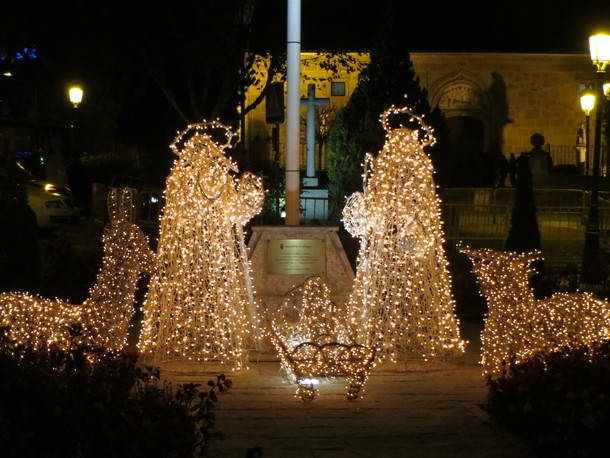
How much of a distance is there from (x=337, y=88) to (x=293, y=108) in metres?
26.9

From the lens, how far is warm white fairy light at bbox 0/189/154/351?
28.6 ft

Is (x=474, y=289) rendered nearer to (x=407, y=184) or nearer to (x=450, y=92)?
(x=407, y=184)

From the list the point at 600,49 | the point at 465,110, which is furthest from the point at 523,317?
the point at 465,110

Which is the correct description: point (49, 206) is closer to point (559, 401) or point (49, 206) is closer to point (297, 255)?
point (297, 255)

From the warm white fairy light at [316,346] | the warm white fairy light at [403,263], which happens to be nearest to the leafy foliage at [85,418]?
the warm white fairy light at [316,346]

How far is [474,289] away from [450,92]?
899 inches

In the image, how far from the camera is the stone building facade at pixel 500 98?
36.5 metres

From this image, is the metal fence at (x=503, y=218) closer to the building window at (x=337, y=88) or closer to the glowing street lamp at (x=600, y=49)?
the glowing street lamp at (x=600, y=49)

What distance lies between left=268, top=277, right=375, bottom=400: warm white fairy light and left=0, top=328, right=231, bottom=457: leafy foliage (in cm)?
211

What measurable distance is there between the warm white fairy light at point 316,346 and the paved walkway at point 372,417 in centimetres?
20

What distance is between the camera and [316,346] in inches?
323

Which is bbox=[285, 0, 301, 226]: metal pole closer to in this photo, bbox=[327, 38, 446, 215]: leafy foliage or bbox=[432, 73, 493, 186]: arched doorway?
bbox=[327, 38, 446, 215]: leafy foliage

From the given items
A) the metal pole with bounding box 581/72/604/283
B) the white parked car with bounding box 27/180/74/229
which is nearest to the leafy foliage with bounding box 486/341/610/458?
the metal pole with bounding box 581/72/604/283

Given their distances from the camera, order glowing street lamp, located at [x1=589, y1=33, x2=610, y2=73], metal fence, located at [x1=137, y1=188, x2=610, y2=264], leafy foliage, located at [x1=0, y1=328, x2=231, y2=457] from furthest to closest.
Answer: metal fence, located at [x1=137, y1=188, x2=610, y2=264] → glowing street lamp, located at [x1=589, y1=33, x2=610, y2=73] → leafy foliage, located at [x1=0, y1=328, x2=231, y2=457]
